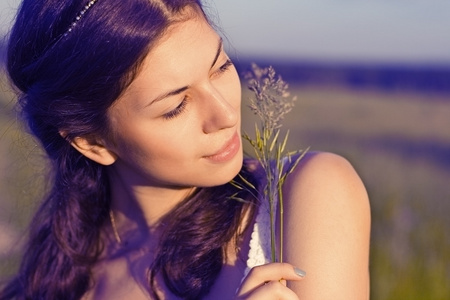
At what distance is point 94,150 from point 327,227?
960 mm

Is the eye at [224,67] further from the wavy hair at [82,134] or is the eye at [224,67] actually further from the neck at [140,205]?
the neck at [140,205]

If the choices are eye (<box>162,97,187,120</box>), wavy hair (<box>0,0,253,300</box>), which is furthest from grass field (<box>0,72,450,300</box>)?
eye (<box>162,97,187,120</box>)

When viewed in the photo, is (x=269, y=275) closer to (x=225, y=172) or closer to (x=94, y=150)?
(x=225, y=172)

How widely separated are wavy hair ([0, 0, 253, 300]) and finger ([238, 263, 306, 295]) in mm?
625

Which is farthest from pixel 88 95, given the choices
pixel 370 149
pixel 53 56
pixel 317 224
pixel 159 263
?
pixel 370 149

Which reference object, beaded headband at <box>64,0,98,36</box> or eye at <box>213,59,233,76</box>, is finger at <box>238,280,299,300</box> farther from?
beaded headband at <box>64,0,98,36</box>

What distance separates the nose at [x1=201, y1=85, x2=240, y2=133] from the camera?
10.1 feet

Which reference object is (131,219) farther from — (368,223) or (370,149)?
(370,149)

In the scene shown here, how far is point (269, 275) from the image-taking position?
2.67 m

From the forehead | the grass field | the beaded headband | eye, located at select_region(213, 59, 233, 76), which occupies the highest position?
the beaded headband

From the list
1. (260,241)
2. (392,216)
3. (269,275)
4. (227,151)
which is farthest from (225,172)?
(392,216)

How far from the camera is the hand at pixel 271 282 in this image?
2.64 metres

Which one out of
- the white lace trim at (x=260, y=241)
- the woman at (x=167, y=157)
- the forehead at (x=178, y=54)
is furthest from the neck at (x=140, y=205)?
the forehead at (x=178, y=54)

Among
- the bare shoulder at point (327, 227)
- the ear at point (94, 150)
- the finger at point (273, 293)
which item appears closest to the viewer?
the finger at point (273, 293)
